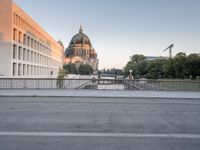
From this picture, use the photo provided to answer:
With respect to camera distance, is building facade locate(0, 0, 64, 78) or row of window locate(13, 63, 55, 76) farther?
row of window locate(13, 63, 55, 76)

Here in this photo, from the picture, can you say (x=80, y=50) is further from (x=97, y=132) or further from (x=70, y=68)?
(x=97, y=132)

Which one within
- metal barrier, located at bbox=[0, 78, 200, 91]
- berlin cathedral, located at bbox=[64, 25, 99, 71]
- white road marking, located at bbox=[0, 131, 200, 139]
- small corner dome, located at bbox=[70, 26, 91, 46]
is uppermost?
small corner dome, located at bbox=[70, 26, 91, 46]

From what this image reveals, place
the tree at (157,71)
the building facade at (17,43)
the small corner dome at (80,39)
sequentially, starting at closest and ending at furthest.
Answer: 1. the building facade at (17,43)
2. the tree at (157,71)
3. the small corner dome at (80,39)

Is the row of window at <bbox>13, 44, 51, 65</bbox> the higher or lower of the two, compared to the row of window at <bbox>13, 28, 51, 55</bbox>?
lower

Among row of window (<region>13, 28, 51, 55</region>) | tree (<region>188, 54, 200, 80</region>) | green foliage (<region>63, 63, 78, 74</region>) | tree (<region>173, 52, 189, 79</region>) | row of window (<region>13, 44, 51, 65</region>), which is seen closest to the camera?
row of window (<region>13, 44, 51, 65</region>)

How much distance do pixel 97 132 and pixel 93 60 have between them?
17253 centimetres

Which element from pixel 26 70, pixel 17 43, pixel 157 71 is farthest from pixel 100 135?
pixel 157 71

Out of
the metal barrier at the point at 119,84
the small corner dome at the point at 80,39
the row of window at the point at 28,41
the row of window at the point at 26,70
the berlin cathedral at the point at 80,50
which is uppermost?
the small corner dome at the point at 80,39

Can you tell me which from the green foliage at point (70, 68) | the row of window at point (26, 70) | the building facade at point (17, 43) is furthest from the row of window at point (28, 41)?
the green foliage at point (70, 68)

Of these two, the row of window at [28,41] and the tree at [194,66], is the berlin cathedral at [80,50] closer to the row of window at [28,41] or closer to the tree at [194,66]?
the row of window at [28,41]

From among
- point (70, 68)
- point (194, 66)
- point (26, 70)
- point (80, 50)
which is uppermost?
point (80, 50)

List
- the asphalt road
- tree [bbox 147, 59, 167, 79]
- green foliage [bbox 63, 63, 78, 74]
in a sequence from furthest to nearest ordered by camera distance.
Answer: green foliage [bbox 63, 63, 78, 74] < tree [bbox 147, 59, 167, 79] < the asphalt road

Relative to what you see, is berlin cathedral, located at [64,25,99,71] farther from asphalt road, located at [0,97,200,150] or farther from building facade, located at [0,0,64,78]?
asphalt road, located at [0,97,200,150]

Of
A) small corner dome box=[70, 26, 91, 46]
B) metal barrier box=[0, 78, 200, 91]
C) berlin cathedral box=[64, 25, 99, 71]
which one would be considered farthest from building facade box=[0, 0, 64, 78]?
small corner dome box=[70, 26, 91, 46]
